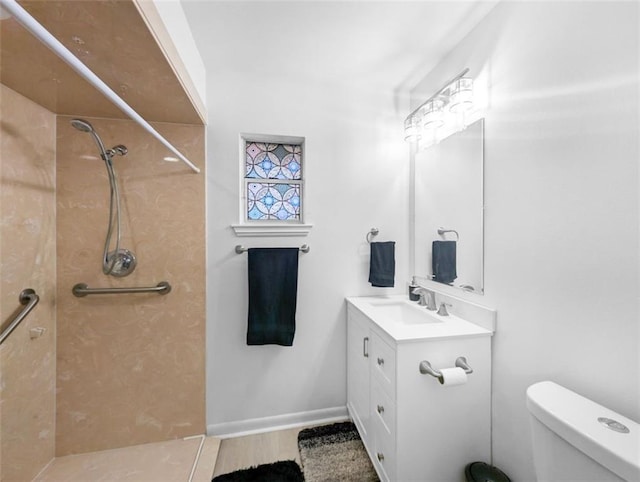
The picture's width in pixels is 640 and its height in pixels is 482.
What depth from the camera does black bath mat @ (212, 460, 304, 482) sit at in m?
1.37

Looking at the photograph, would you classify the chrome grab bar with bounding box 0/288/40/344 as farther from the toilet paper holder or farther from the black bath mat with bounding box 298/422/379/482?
the toilet paper holder

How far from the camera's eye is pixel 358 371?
5.35 ft

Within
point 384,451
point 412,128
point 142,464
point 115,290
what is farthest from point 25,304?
point 412,128

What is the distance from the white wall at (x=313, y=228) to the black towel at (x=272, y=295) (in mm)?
90

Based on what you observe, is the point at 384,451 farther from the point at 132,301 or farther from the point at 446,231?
the point at 132,301

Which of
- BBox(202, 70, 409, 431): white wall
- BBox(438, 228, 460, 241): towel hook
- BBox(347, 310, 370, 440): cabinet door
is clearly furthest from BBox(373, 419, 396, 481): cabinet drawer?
BBox(438, 228, 460, 241): towel hook

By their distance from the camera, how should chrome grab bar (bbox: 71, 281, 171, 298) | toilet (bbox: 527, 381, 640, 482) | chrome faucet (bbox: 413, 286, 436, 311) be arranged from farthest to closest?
chrome faucet (bbox: 413, 286, 436, 311)
chrome grab bar (bbox: 71, 281, 171, 298)
toilet (bbox: 527, 381, 640, 482)

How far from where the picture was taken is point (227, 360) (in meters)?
1.70

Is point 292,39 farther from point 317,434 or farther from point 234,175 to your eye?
point 317,434

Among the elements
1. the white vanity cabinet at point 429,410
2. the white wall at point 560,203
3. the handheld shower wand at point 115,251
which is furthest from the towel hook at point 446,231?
the handheld shower wand at point 115,251

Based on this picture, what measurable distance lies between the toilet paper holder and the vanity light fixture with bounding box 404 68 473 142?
1289mm

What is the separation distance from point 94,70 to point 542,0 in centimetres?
188

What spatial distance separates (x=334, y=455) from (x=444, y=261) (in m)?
1.33

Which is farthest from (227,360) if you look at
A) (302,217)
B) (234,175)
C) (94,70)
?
(94,70)
